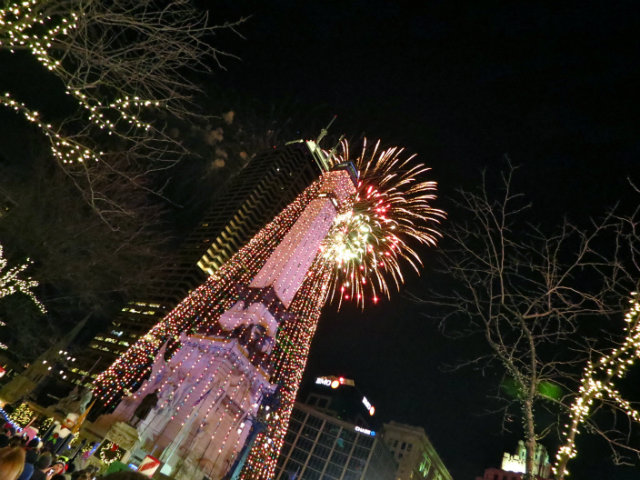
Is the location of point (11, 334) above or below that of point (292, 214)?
below

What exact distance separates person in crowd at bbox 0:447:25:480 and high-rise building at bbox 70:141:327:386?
1914 inches

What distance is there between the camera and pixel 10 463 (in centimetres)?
343

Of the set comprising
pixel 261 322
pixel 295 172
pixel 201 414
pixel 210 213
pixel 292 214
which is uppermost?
pixel 295 172

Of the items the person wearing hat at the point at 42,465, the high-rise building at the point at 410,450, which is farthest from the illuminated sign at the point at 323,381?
the person wearing hat at the point at 42,465

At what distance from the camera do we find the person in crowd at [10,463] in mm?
3395

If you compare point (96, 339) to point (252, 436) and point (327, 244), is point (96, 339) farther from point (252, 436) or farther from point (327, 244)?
point (327, 244)

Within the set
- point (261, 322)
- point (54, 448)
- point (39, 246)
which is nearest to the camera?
point (54, 448)

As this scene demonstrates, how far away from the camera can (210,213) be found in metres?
67.6

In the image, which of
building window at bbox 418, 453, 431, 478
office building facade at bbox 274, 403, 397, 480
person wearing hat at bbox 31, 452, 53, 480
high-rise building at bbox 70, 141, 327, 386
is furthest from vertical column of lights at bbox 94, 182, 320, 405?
building window at bbox 418, 453, 431, 478

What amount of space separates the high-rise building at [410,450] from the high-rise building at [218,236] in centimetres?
6401

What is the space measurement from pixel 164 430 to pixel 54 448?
1625cm

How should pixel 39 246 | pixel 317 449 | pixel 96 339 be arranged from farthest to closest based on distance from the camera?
pixel 317 449, pixel 96 339, pixel 39 246

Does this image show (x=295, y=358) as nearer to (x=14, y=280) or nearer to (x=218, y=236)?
(x=14, y=280)

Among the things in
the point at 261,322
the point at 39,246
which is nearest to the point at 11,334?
the point at 39,246
